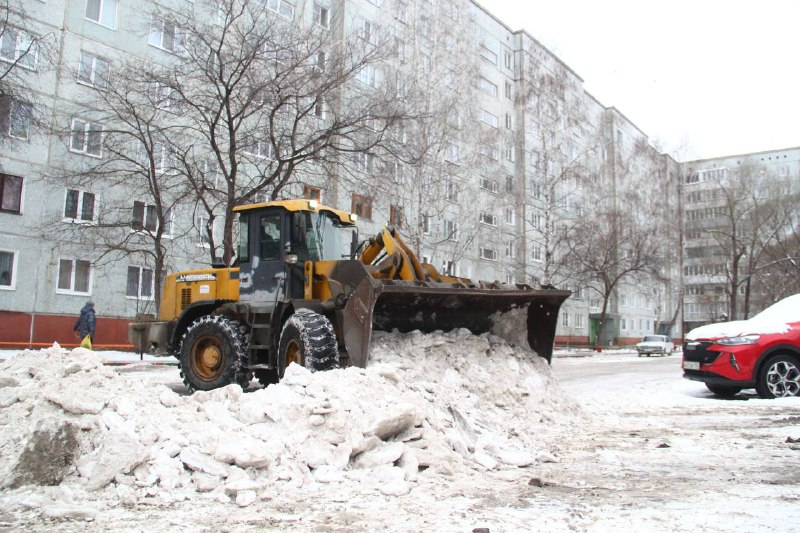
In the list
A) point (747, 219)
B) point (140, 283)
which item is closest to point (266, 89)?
point (140, 283)

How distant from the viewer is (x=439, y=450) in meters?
5.20

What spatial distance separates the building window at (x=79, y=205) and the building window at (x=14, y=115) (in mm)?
8172

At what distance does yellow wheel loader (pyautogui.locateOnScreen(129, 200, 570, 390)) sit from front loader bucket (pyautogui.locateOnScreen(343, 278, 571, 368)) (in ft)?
0.05

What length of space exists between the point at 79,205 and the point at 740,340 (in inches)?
830

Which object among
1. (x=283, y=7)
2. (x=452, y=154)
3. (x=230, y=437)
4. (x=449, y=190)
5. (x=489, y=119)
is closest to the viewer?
(x=230, y=437)

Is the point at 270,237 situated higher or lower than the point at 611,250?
lower

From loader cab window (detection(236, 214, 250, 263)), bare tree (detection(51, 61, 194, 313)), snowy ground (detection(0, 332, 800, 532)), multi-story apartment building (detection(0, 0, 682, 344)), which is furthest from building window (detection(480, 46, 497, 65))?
snowy ground (detection(0, 332, 800, 532))

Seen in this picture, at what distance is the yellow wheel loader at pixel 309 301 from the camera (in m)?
7.50

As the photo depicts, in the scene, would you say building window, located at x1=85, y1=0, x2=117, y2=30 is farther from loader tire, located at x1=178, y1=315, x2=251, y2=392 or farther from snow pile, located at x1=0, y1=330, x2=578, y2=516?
snow pile, located at x1=0, y1=330, x2=578, y2=516

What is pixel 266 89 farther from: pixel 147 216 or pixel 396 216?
pixel 147 216

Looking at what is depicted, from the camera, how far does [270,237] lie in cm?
913

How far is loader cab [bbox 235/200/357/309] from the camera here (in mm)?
8836

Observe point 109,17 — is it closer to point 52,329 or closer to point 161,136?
point 161,136

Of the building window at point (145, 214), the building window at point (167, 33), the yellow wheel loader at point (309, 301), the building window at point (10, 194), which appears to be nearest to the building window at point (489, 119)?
the building window at point (167, 33)
